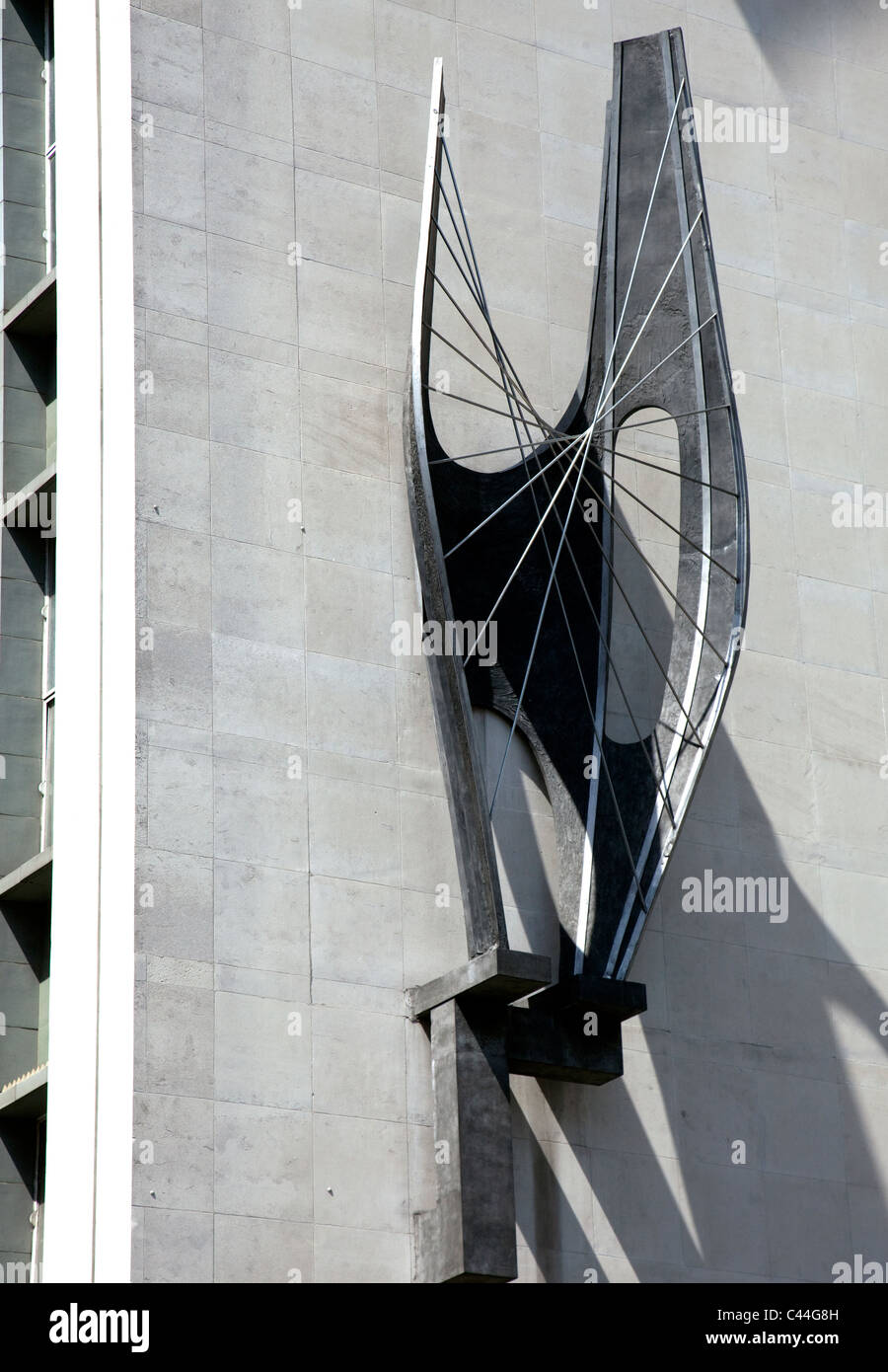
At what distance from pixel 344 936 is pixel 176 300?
22.5 ft

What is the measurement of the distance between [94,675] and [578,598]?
5.32 m

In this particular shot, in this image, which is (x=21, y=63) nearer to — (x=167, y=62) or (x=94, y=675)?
(x=167, y=62)

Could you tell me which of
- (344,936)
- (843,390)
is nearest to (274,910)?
(344,936)

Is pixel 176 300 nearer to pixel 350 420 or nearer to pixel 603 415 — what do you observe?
pixel 350 420

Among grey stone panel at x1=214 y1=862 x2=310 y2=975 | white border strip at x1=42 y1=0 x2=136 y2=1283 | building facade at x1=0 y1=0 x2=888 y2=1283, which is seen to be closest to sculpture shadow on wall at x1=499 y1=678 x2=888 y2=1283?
building facade at x1=0 y1=0 x2=888 y2=1283

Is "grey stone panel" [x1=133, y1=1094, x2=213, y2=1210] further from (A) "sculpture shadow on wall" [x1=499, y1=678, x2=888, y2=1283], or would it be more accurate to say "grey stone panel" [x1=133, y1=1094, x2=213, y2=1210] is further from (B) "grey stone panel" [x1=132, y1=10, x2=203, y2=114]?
(B) "grey stone panel" [x1=132, y1=10, x2=203, y2=114]

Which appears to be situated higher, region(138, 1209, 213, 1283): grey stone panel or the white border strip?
the white border strip

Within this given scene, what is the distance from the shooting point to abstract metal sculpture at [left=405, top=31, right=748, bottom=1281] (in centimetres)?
1978

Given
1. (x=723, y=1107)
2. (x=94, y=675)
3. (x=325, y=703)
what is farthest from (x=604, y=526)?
(x=723, y=1107)

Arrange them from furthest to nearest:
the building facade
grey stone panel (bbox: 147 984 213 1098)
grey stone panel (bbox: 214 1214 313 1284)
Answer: the building facade → grey stone panel (bbox: 147 984 213 1098) → grey stone panel (bbox: 214 1214 313 1284)

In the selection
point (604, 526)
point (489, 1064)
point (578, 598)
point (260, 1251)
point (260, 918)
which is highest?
point (604, 526)

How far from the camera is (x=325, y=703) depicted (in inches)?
835

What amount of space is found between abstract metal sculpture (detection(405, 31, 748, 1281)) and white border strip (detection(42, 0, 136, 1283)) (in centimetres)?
296

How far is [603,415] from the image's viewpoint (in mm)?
22281
